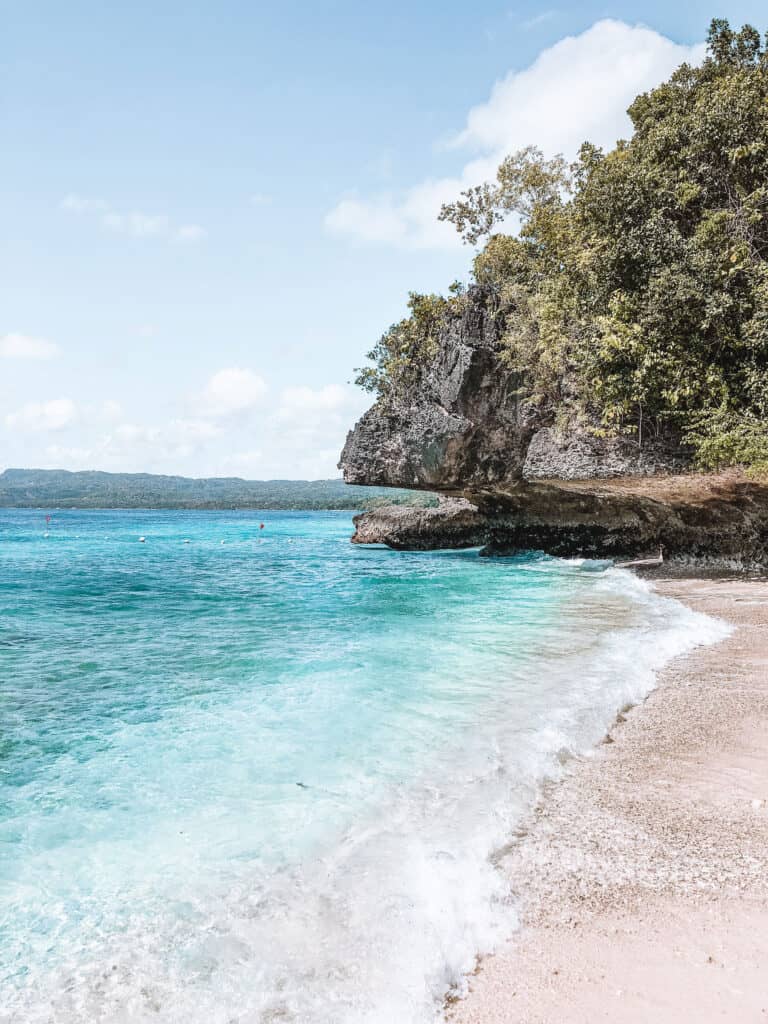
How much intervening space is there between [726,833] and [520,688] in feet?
10.0

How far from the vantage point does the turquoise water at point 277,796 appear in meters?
2.53

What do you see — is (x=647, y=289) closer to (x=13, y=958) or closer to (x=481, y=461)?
(x=481, y=461)

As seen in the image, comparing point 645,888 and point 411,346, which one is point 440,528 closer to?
point 411,346

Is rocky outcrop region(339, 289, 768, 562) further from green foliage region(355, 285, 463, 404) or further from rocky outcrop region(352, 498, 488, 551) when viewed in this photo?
rocky outcrop region(352, 498, 488, 551)

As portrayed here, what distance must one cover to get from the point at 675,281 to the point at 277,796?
1377 centimetres

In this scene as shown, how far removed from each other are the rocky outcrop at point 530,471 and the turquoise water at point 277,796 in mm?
6037

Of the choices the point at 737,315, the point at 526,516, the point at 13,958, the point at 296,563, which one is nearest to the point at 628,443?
the point at 737,315

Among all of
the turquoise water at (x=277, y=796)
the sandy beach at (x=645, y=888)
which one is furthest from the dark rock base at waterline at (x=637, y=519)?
the sandy beach at (x=645, y=888)

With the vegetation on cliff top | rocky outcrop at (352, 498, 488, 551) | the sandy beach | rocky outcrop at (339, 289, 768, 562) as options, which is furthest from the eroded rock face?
the sandy beach

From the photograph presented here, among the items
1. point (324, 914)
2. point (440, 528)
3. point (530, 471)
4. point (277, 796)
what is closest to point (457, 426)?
point (530, 471)

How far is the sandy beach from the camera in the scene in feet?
7.30

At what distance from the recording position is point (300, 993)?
7.81 feet

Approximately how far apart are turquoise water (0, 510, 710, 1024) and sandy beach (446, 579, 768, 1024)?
8.7 inches

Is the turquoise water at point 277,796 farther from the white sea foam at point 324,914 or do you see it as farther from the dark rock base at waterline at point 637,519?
the dark rock base at waterline at point 637,519
